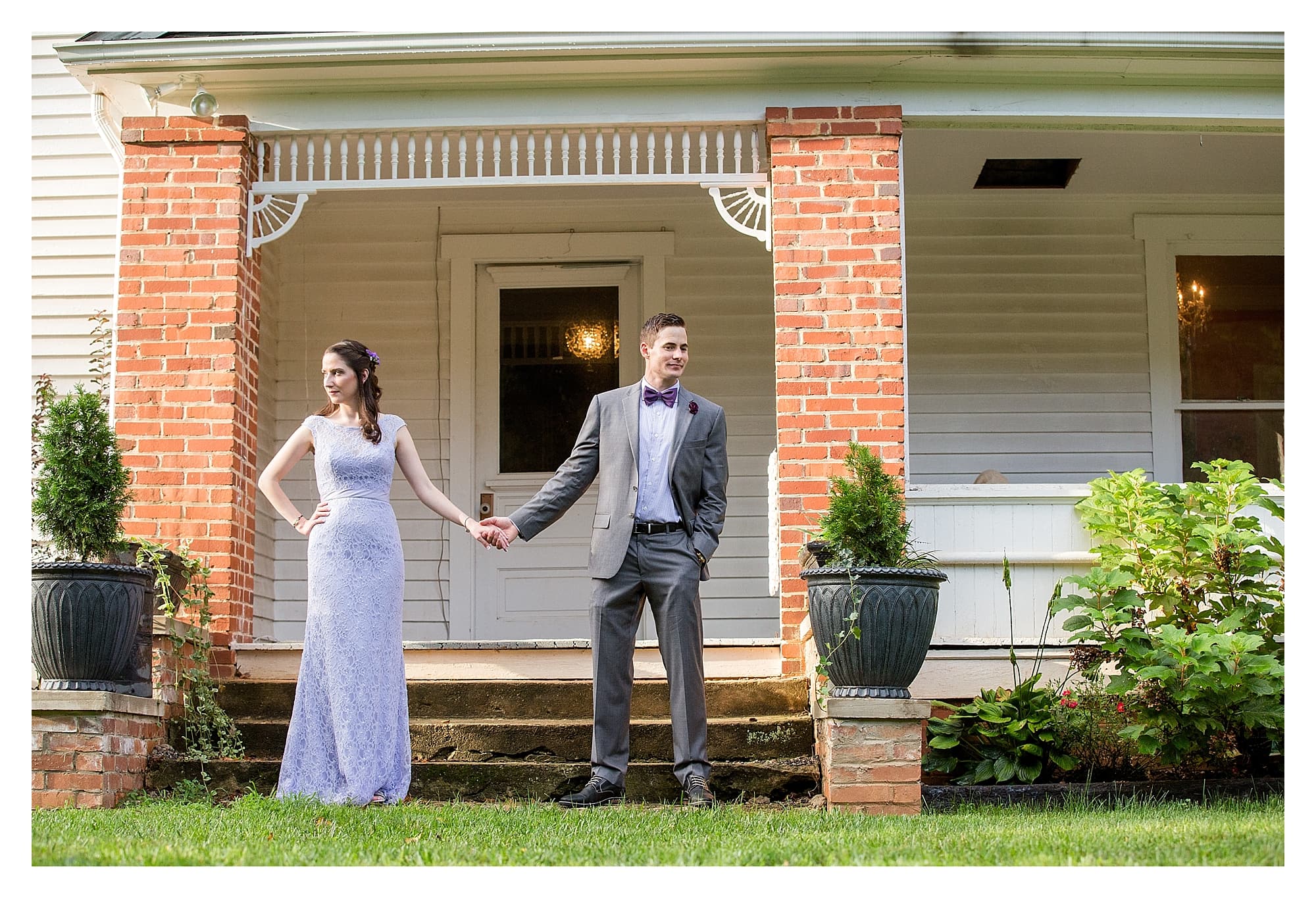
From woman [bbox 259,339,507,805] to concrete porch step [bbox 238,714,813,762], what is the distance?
1.97 ft

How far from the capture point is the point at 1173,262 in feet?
27.3

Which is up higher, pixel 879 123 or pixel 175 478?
pixel 879 123

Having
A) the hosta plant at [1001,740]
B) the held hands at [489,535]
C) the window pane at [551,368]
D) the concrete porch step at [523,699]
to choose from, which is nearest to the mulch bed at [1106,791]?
the hosta plant at [1001,740]

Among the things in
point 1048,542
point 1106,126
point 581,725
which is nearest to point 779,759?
point 581,725

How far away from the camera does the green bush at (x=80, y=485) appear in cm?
530

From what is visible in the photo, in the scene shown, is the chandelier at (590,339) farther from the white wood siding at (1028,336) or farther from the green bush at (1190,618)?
the green bush at (1190,618)

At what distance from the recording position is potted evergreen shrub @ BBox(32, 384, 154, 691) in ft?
17.1

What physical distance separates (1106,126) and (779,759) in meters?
3.51

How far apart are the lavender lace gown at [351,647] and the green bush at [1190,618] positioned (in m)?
2.80

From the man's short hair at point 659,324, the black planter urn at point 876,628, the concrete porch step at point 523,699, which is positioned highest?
the man's short hair at point 659,324

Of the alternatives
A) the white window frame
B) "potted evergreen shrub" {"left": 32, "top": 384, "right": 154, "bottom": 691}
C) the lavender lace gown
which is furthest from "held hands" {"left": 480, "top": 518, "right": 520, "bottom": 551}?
the white window frame

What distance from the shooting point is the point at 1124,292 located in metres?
8.34

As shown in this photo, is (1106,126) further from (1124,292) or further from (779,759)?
(779,759)

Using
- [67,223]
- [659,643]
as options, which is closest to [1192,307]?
[659,643]
